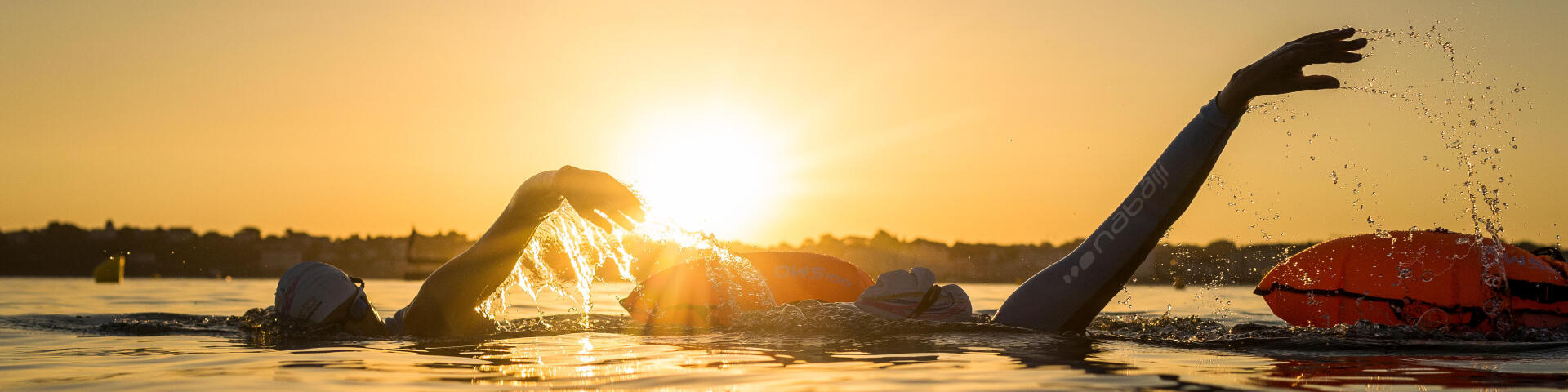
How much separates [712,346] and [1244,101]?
350 centimetres

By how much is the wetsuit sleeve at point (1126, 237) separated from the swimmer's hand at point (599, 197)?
8.90 ft

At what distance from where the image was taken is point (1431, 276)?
798 cm

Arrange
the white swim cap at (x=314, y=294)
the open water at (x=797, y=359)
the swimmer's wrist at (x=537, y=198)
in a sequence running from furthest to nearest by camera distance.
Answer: the white swim cap at (x=314, y=294) → the swimmer's wrist at (x=537, y=198) → the open water at (x=797, y=359)

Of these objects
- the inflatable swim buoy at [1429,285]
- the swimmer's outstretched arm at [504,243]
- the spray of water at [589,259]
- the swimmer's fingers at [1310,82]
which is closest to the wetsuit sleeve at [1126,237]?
the swimmer's fingers at [1310,82]

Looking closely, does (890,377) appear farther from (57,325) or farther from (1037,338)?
(57,325)

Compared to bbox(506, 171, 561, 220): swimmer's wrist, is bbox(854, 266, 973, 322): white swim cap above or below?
below

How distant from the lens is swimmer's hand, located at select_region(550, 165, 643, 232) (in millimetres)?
6059

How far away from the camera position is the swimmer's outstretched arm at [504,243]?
6109 mm

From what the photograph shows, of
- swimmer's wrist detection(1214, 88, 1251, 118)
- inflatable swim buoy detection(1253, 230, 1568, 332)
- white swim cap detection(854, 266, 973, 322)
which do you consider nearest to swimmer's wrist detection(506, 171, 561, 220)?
white swim cap detection(854, 266, 973, 322)

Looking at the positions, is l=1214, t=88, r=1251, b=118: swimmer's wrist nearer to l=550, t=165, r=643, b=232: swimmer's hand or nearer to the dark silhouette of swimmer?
the dark silhouette of swimmer

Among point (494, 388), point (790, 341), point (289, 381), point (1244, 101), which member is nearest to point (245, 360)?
Answer: point (289, 381)

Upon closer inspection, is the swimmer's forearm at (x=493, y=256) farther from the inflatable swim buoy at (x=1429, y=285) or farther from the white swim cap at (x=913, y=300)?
the inflatable swim buoy at (x=1429, y=285)

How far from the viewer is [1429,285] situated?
796cm

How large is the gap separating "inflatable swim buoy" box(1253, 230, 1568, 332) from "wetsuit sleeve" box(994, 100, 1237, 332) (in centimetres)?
264
